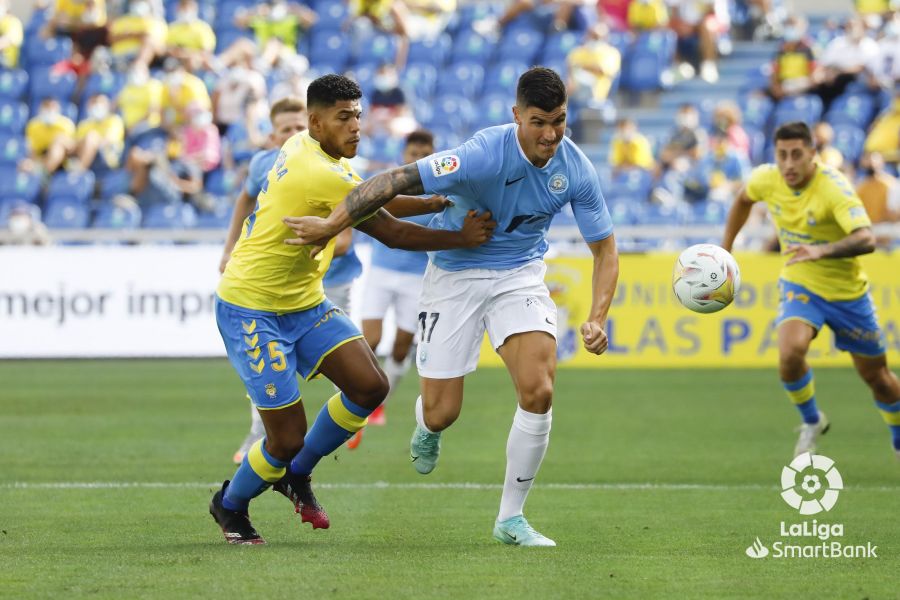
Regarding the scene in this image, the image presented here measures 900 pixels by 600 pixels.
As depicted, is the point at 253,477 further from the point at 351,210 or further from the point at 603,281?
the point at 603,281

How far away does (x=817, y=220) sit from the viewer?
1007cm

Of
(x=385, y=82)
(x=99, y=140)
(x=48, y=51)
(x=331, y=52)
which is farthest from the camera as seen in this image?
(x=48, y=51)

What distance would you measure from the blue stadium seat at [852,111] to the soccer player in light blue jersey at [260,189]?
1232cm

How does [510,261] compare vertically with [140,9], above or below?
below

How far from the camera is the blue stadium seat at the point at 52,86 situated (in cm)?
2439

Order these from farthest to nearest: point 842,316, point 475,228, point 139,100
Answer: point 139,100, point 842,316, point 475,228

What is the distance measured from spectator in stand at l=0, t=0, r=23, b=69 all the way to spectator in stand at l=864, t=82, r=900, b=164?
47.6 ft

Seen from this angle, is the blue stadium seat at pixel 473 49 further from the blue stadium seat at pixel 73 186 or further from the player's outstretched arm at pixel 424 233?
the player's outstretched arm at pixel 424 233

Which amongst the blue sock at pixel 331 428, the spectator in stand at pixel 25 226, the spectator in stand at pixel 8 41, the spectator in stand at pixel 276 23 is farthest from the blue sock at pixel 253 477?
the spectator in stand at pixel 8 41

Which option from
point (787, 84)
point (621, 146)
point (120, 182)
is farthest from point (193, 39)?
point (787, 84)

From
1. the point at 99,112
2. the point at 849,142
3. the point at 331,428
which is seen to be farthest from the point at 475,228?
the point at 99,112

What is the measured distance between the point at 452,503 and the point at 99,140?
15.7 metres

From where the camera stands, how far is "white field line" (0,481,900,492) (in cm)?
897

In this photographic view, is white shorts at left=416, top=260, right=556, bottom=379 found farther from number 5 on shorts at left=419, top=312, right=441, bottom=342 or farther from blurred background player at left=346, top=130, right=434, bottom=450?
blurred background player at left=346, top=130, right=434, bottom=450
